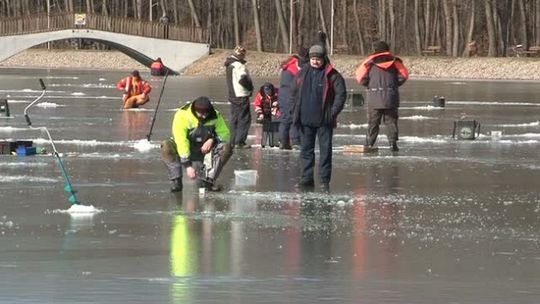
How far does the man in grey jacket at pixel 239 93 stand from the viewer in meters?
21.0

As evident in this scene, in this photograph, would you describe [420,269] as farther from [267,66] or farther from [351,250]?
[267,66]

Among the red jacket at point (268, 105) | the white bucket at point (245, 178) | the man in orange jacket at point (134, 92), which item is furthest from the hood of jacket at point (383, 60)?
the man in orange jacket at point (134, 92)

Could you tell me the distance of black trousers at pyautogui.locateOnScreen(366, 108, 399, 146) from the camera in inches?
792

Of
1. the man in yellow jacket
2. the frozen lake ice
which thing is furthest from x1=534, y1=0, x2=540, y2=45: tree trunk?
the man in yellow jacket

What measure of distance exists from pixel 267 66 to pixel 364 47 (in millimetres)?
32362

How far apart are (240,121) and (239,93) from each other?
0.47 meters

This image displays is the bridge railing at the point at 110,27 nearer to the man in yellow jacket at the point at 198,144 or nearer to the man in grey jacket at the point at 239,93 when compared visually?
the man in grey jacket at the point at 239,93

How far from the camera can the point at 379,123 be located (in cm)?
2027

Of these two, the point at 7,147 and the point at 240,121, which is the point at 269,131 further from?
the point at 7,147

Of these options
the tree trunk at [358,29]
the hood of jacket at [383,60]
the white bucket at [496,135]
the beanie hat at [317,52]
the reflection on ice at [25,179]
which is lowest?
the white bucket at [496,135]

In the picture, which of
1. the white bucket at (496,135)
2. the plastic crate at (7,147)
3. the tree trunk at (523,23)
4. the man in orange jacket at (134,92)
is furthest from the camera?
the tree trunk at (523,23)

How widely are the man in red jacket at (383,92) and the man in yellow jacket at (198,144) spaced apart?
586 centimetres

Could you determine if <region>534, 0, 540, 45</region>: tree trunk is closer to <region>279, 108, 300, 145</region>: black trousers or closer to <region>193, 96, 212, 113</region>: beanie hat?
<region>279, 108, 300, 145</region>: black trousers

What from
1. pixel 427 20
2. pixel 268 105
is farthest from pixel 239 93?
pixel 427 20
